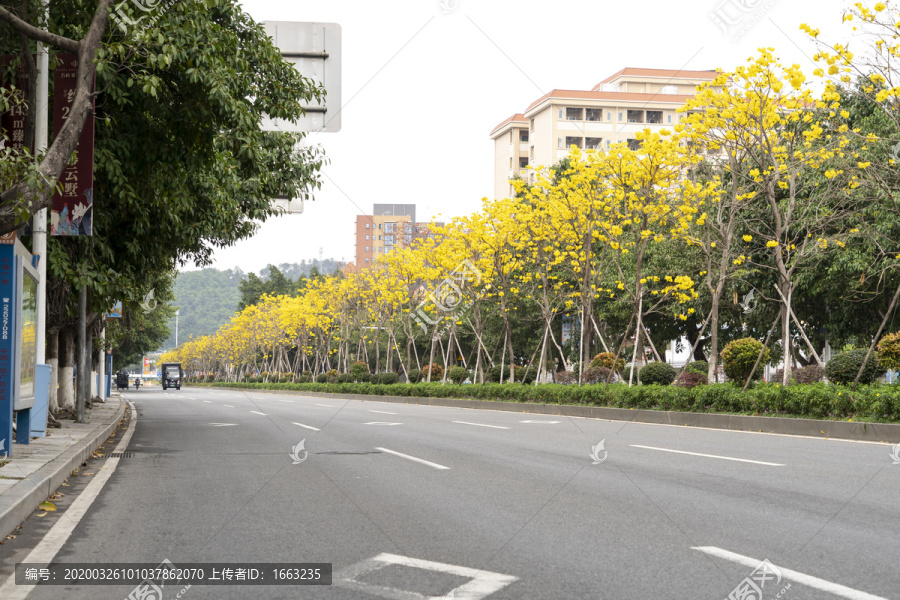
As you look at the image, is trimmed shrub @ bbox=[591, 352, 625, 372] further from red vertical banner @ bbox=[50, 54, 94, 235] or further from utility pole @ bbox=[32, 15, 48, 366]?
red vertical banner @ bbox=[50, 54, 94, 235]

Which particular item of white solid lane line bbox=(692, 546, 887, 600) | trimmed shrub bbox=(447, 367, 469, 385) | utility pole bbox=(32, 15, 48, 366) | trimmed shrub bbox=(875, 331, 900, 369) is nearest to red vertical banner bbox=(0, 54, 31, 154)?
utility pole bbox=(32, 15, 48, 366)

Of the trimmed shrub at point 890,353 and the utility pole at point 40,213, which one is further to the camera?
the trimmed shrub at point 890,353

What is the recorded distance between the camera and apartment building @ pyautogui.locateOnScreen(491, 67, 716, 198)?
270 feet

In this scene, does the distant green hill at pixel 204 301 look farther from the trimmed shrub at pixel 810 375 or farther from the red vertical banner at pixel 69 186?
the red vertical banner at pixel 69 186

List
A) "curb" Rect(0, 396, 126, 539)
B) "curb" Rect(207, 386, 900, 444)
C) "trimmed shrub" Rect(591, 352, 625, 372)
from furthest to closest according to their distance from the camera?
"trimmed shrub" Rect(591, 352, 625, 372), "curb" Rect(207, 386, 900, 444), "curb" Rect(0, 396, 126, 539)

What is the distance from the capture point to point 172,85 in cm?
Answer: 1220

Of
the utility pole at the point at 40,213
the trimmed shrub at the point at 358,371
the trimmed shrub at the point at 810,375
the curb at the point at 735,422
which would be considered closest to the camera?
the utility pole at the point at 40,213

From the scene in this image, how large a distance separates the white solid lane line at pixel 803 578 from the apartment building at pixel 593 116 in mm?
74856

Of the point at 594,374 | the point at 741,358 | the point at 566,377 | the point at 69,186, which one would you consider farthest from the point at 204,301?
the point at 69,186

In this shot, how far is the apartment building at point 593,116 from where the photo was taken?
8219cm

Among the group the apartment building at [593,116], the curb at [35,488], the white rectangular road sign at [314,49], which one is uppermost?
the apartment building at [593,116]

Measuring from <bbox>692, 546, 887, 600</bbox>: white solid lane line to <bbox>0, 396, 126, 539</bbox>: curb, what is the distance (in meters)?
4.97

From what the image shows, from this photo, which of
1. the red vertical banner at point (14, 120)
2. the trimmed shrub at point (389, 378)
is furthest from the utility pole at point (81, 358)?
the trimmed shrub at point (389, 378)

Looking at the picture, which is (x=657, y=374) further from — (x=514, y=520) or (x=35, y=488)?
(x=35, y=488)
